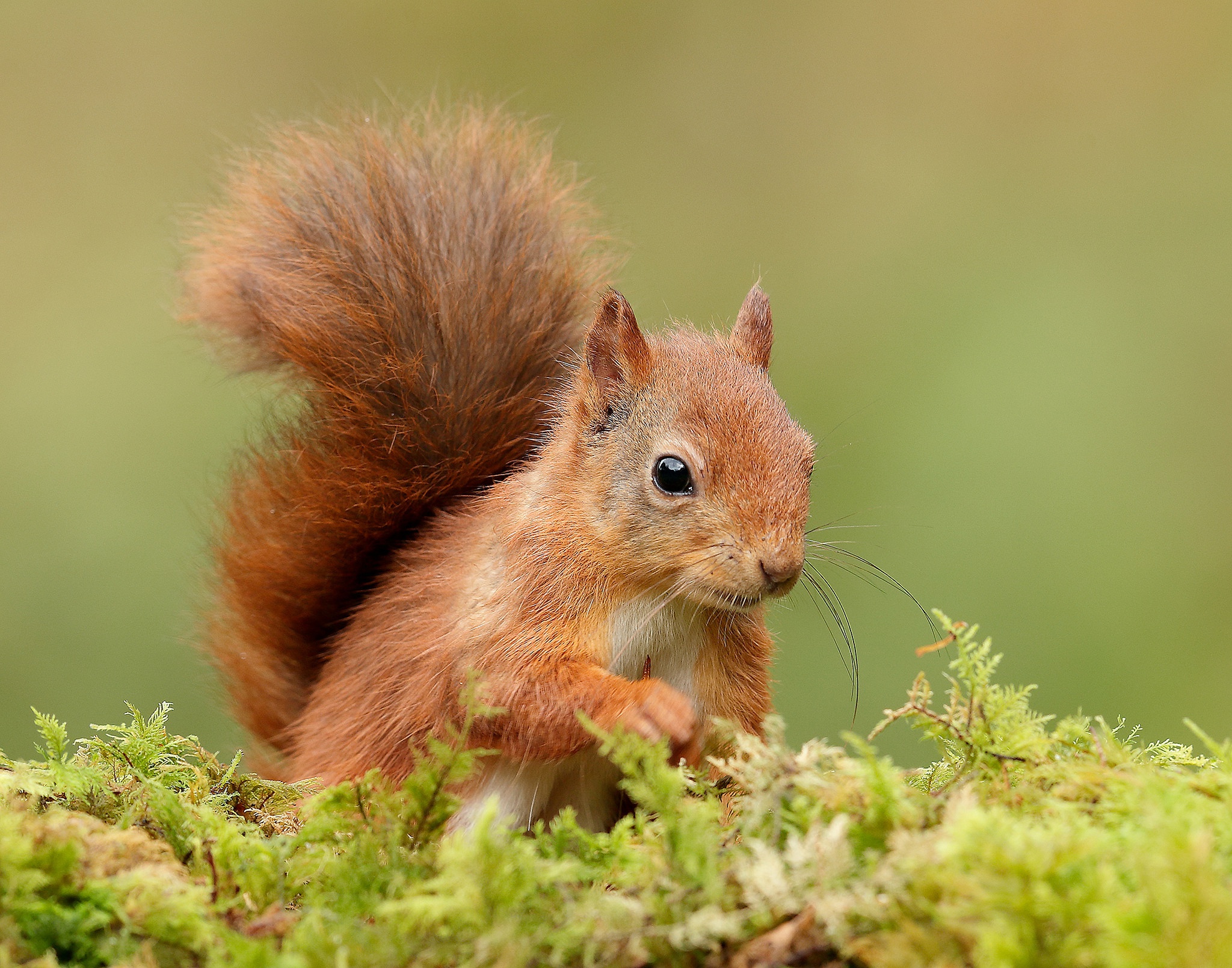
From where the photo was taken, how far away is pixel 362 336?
6.68 feet

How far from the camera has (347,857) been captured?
1.14m

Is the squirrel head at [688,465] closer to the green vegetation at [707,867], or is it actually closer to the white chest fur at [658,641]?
the white chest fur at [658,641]

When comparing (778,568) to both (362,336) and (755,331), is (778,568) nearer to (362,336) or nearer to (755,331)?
(755,331)

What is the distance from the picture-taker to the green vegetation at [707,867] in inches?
32.8

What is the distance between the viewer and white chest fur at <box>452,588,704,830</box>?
65.7 inches

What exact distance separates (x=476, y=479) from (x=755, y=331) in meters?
0.61

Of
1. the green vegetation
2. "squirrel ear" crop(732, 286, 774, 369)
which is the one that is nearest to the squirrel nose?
the green vegetation

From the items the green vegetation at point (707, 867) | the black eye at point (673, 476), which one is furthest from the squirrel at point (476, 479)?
the green vegetation at point (707, 867)

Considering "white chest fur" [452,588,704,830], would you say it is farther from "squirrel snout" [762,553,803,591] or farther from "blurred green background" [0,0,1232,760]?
"blurred green background" [0,0,1232,760]

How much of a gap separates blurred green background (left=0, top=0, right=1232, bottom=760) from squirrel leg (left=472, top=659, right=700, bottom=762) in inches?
48.8

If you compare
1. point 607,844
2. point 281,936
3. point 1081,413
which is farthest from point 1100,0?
point 281,936

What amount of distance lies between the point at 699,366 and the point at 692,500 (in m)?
0.27

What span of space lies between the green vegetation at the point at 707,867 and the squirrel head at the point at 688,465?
1.15 ft

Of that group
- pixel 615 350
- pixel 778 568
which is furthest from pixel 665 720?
pixel 615 350
